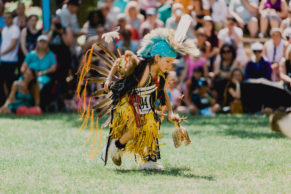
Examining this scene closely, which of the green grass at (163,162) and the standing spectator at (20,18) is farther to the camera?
the standing spectator at (20,18)

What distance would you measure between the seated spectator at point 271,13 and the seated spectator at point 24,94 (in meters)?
4.35

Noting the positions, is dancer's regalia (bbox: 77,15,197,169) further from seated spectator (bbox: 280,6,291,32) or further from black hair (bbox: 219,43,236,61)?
seated spectator (bbox: 280,6,291,32)

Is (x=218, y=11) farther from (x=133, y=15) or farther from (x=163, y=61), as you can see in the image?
(x=163, y=61)

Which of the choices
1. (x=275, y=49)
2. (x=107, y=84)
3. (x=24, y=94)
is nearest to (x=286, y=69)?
(x=275, y=49)

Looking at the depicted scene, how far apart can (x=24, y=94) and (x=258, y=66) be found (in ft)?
13.3

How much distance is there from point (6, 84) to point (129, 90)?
5851 mm

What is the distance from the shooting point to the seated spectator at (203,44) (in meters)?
10.3

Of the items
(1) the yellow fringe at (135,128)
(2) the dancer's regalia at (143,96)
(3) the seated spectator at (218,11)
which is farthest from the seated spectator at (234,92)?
(1) the yellow fringe at (135,128)

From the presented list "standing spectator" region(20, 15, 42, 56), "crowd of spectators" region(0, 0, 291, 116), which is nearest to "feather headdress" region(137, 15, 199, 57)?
"crowd of spectators" region(0, 0, 291, 116)

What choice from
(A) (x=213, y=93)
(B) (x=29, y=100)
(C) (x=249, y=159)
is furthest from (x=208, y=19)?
(C) (x=249, y=159)

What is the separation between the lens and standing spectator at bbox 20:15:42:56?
10.5 metres

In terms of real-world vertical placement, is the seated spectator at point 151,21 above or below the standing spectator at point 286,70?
above

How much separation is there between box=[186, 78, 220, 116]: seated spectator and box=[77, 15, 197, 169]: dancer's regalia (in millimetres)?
4541

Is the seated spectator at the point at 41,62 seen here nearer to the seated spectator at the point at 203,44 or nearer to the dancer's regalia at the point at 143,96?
the seated spectator at the point at 203,44
